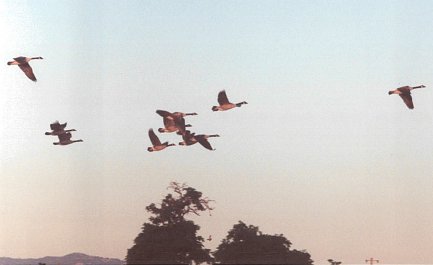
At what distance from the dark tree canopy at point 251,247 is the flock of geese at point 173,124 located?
30.4 feet

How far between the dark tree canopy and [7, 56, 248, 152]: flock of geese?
928 cm

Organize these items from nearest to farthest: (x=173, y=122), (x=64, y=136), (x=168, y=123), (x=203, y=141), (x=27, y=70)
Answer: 1. (x=27, y=70)
2. (x=168, y=123)
3. (x=173, y=122)
4. (x=64, y=136)
5. (x=203, y=141)

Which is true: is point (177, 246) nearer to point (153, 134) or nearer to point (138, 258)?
point (138, 258)

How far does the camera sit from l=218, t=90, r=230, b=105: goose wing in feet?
221

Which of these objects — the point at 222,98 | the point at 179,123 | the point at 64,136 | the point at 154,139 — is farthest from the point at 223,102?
the point at 64,136

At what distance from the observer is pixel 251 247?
6556cm

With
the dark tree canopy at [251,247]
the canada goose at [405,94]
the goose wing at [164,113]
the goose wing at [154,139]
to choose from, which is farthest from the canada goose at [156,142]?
the canada goose at [405,94]

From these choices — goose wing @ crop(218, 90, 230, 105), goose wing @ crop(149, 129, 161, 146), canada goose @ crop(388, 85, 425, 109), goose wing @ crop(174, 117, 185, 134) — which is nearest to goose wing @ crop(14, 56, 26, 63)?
goose wing @ crop(174, 117, 185, 134)

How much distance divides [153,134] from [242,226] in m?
13.2

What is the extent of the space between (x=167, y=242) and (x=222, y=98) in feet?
44.6

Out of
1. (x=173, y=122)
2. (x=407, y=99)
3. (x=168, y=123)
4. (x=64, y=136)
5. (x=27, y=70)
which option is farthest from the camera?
(x=64, y=136)

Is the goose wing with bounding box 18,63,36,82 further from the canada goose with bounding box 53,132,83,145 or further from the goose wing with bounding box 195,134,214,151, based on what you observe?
the goose wing with bounding box 195,134,214,151

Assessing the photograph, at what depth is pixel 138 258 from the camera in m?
65.7

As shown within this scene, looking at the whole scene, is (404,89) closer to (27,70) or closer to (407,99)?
(407,99)
